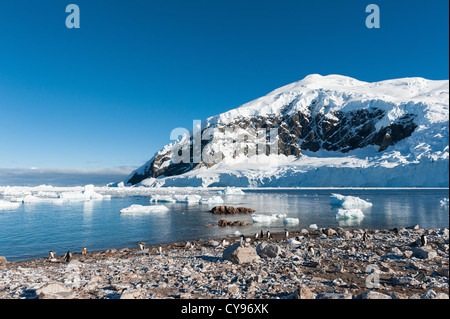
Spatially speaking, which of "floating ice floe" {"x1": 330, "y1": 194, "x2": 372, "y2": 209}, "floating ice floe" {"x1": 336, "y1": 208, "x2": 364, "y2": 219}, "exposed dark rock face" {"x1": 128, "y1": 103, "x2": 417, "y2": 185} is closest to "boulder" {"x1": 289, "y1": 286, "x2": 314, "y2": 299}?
"floating ice floe" {"x1": 336, "y1": 208, "x2": 364, "y2": 219}

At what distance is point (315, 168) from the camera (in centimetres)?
9925

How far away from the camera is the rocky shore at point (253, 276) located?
22.9 feet

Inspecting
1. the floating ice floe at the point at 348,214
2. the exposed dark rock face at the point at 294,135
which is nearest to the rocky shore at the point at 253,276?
the floating ice floe at the point at 348,214

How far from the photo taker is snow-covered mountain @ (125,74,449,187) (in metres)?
86.6

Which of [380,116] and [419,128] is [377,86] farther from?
[419,128]

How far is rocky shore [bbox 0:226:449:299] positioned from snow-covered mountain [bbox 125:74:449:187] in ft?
244

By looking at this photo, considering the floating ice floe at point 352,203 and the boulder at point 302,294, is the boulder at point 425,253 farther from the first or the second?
the floating ice floe at point 352,203

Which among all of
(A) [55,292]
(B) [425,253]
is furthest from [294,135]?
(A) [55,292]

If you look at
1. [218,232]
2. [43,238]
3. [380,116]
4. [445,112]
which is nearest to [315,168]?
[445,112]

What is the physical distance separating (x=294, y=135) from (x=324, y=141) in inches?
678

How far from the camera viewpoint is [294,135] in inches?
6550

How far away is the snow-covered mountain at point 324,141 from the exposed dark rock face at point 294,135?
1.76 feet

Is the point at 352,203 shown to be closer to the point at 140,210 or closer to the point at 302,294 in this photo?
the point at 140,210

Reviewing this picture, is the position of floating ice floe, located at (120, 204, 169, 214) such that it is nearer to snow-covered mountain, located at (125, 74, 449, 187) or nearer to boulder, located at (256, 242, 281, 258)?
boulder, located at (256, 242, 281, 258)
